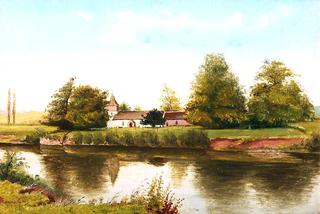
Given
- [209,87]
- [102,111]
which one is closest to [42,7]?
[102,111]

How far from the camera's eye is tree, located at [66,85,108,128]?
8.48 metres

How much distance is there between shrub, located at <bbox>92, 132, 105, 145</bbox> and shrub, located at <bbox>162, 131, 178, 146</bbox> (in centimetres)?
100

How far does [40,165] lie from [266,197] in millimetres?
3536

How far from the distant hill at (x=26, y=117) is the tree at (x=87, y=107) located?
0.47 metres

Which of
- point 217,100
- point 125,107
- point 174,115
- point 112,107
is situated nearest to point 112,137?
point 112,107

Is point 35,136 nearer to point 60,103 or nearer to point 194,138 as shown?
point 60,103

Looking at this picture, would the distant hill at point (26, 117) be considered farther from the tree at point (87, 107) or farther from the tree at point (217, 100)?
the tree at point (217, 100)

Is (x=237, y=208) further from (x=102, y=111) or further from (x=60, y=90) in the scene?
(x=60, y=90)

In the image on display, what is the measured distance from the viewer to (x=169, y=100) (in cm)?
862

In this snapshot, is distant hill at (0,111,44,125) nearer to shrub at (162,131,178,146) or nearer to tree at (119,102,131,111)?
tree at (119,102,131,111)

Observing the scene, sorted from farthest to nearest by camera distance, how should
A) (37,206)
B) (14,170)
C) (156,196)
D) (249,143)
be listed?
(249,143), (14,170), (156,196), (37,206)

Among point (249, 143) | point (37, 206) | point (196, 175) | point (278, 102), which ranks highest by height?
point (278, 102)

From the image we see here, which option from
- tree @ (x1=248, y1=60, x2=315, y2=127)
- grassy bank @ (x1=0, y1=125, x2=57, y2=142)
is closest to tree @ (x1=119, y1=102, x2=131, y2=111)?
grassy bank @ (x1=0, y1=125, x2=57, y2=142)

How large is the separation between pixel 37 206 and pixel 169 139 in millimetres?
2698
